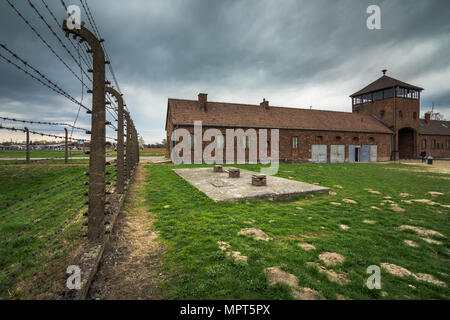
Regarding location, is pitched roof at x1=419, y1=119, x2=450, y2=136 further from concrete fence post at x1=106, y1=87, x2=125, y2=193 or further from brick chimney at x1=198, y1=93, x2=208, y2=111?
concrete fence post at x1=106, y1=87, x2=125, y2=193

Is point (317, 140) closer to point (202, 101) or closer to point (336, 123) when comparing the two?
point (336, 123)

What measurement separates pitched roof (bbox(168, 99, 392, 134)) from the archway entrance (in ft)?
23.5

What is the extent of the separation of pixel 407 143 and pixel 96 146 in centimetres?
4562

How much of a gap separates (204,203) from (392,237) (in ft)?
14.2

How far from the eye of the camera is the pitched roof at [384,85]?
2943 cm

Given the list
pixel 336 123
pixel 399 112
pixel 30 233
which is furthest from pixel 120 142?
pixel 399 112

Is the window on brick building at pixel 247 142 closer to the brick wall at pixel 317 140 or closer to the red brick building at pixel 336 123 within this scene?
the red brick building at pixel 336 123

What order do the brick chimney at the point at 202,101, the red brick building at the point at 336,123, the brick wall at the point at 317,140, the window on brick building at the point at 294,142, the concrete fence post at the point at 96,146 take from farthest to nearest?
1. the window on brick building at the point at 294,142
2. the brick wall at the point at 317,140
3. the brick chimney at the point at 202,101
4. the red brick building at the point at 336,123
5. the concrete fence post at the point at 96,146

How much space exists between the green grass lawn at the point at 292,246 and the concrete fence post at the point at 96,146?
1189 millimetres

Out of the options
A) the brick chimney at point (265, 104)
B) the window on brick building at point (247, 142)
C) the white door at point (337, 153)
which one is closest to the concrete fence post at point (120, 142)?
the window on brick building at point (247, 142)

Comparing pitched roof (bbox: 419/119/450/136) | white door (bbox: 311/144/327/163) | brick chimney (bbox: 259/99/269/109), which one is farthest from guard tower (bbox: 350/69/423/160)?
brick chimney (bbox: 259/99/269/109)
